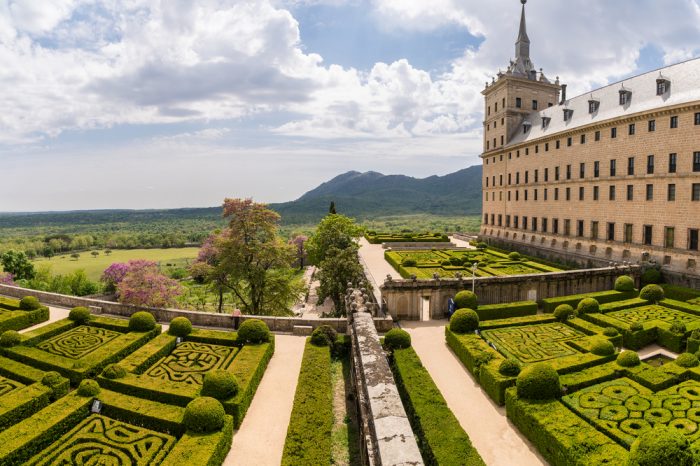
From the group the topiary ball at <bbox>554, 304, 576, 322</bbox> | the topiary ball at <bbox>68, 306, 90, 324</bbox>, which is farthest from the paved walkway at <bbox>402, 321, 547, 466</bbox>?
the topiary ball at <bbox>68, 306, 90, 324</bbox>

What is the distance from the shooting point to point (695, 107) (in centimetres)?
3291

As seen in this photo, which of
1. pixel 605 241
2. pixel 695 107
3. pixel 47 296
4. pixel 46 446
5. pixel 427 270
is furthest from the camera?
pixel 605 241

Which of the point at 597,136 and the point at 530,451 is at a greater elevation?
the point at 597,136

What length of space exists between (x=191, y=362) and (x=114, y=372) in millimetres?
3189

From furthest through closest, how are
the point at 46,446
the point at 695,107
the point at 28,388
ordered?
1. the point at 695,107
2. the point at 28,388
3. the point at 46,446

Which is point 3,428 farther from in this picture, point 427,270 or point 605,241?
point 605,241

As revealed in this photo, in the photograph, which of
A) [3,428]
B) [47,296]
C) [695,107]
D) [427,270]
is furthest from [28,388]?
[695,107]

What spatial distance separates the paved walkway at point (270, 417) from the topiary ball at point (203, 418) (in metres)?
1.09

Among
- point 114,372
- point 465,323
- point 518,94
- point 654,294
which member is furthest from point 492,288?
point 518,94

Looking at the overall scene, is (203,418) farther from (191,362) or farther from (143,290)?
(143,290)

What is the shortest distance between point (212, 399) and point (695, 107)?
41.2 m

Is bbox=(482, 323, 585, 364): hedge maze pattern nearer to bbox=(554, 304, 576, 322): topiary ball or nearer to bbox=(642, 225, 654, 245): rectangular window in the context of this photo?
bbox=(554, 304, 576, 322): topiary ball

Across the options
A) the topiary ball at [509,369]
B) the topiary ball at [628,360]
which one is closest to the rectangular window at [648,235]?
the topiary ball at [628,360]

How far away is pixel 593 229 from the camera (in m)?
44.6
